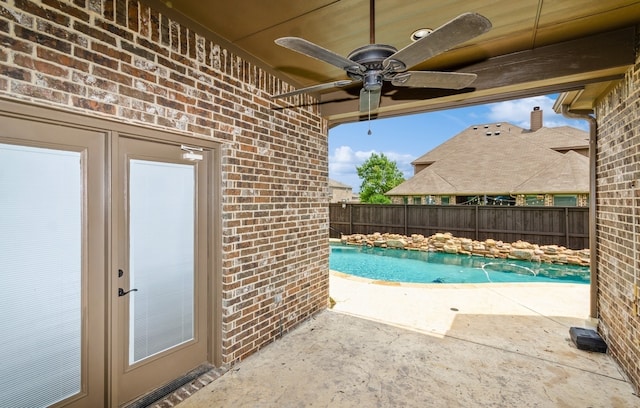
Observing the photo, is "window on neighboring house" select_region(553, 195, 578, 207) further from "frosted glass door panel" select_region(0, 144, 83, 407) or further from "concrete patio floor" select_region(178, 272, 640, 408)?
"frosted glass door panel" select_region(0, 144, 83, 407)

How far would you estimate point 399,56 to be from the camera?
1728 millimetres

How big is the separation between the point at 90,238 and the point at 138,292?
55 centimetres

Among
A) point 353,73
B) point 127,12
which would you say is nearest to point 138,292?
point 127,12

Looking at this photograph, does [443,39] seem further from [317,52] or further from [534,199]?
[534,199]

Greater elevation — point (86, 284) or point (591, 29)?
point (591, 29)

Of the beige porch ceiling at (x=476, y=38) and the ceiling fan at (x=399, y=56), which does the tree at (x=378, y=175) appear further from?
the ceiling fan at (x=399, y=56)

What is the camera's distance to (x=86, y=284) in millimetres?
1965

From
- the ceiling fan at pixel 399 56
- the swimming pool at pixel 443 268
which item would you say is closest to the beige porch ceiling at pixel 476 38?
the ceiling fan at pixel 399 56

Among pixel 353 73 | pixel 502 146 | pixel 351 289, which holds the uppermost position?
pixel 502 146

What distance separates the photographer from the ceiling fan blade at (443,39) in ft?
4.53

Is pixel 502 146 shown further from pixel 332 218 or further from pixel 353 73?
pixel 353 73

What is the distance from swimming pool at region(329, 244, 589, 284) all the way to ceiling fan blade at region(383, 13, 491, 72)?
800 centimetres

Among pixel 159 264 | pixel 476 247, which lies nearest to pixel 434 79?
pixel 159 264

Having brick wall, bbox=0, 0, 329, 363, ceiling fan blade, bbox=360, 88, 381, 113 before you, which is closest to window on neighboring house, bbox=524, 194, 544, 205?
brick wall, bbox=0, 0, 329, 363
